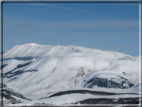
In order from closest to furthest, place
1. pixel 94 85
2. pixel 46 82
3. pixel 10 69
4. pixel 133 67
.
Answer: pixel 94 85, pixel 46 82, pixel 133 67, pixel 10 69

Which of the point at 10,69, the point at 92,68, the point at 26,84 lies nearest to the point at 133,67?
the point at 92,68

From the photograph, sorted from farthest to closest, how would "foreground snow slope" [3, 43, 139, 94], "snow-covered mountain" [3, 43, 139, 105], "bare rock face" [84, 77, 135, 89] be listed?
"foreground snow slope" [3, 43, 139, 94], "snow-covered mountain" [3, 43, 139, 105], "bare rock face" [84, 77, 135, 89]

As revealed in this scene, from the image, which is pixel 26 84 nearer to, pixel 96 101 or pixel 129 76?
pixel 129 76

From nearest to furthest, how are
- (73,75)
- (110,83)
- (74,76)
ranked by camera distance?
(110,83), (74,76), (73,75)

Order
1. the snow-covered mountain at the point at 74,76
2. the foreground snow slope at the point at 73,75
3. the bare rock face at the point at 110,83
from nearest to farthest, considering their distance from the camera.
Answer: the bare rock face at the point at 110,83 < the snow-covered mountain at the point at 74,76 < the foreground snow slope at the point at 73,75

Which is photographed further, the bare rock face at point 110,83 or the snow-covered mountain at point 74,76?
the snow-covered mountain at point 74,76

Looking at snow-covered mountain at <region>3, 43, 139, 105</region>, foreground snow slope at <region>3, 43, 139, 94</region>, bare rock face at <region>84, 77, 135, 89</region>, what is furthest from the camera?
foreground snow slope at <region>3, 43, 139, 94</region>

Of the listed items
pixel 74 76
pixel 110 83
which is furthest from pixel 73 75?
pixel 110 83

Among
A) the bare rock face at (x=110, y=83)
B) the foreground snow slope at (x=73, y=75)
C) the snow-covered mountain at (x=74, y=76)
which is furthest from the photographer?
the foreground snow slope at (x=73, y=75)

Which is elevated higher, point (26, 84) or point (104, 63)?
point (104, 63)

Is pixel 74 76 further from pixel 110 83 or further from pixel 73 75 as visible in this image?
pixel 110 83

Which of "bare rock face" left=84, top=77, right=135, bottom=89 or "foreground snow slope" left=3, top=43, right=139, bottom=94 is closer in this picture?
"bare rock face" left=84, top=77, right=135, bottom=89
